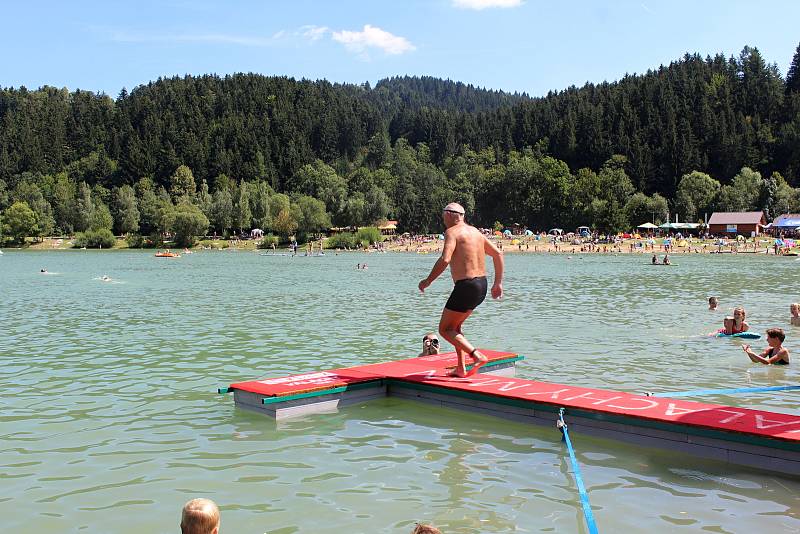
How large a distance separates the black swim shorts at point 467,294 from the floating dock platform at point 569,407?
124cm

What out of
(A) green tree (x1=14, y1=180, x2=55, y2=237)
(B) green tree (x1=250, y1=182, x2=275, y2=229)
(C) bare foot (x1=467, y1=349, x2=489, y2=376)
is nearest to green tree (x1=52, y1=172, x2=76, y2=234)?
(A) green tree (x1=14, y1=180, x2=55, y2=237)

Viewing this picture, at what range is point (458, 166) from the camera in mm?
174500

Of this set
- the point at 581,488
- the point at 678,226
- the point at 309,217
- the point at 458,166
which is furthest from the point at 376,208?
the point at 581,488

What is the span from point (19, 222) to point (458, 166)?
3555 inches

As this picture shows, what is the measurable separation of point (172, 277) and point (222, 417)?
46.1 metres

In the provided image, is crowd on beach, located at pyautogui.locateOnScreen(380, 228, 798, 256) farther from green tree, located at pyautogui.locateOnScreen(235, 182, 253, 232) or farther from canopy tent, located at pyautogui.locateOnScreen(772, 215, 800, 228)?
green tree, located at pyautogui.locateOnScreen(235, 182, 253, 232)

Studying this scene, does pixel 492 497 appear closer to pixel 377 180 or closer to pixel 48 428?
pixel 48 428

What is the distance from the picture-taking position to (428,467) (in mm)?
9297

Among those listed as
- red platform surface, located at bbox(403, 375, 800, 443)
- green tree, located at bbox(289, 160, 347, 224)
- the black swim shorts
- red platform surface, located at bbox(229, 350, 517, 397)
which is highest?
green tree, located at bbox(289, 160, 347, 224)

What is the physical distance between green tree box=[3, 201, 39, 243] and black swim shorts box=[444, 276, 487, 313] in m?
142

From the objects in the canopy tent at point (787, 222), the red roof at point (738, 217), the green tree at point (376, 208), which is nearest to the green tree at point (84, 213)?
the green tree at point (376, 208)

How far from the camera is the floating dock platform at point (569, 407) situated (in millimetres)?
8891

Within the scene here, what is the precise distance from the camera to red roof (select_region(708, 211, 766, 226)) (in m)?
117

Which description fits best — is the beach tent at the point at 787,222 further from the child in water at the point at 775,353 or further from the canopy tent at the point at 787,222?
the child in water at the point at 775,353
